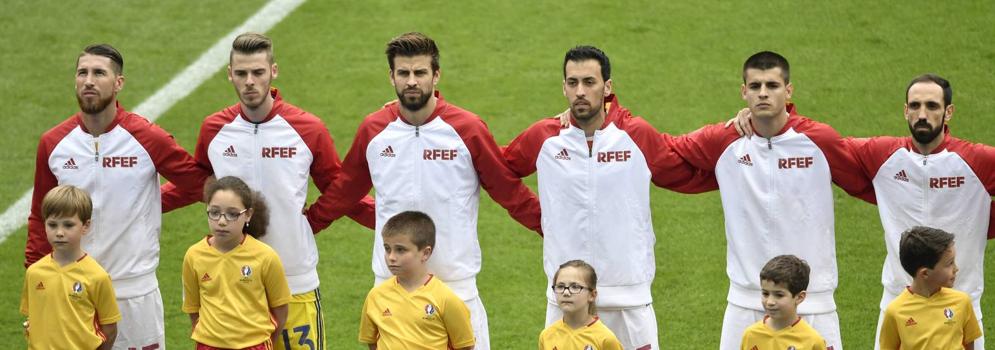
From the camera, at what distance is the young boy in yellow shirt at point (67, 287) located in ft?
25.7

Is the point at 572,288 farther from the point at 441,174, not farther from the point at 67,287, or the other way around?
the point at 67,287

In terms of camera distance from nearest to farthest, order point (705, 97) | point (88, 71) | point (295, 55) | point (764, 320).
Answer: point (764, 320), point (88, 71), point (705, 97), point (295, 55)

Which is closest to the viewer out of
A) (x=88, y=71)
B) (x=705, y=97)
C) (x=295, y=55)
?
(x=88, y=71)

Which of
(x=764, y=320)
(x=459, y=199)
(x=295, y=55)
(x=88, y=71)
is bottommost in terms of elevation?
(x=764, y=320)

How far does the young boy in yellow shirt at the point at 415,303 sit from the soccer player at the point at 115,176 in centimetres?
147

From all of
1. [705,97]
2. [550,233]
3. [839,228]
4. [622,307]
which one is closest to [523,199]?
[550,233]

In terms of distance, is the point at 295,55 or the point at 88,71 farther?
the point at 295,55

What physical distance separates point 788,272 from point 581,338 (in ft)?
3.61

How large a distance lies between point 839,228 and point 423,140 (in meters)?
4.99

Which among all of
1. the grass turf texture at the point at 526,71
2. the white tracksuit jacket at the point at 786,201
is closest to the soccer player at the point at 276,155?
the white tracksuit jacket at the point at 786,201

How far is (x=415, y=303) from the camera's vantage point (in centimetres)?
775

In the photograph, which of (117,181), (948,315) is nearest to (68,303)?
(117,181)

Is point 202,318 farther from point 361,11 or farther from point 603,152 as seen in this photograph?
point 361,11

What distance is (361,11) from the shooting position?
1552 centimetres
